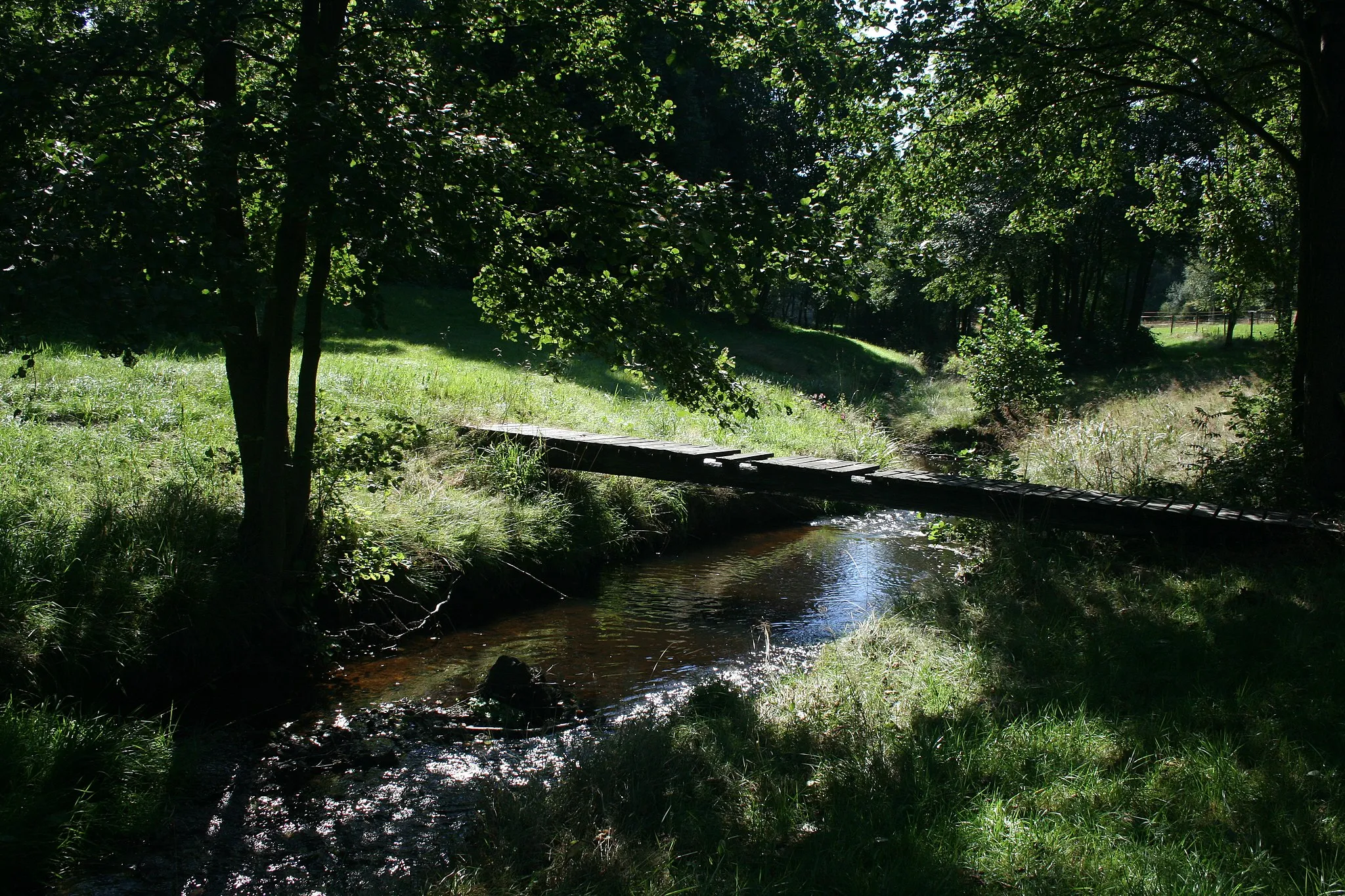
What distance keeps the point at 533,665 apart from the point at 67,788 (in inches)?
124

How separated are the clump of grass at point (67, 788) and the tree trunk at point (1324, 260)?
889cm

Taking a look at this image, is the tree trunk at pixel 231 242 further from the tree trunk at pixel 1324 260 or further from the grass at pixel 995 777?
the tree trunk at pixel 1324 260

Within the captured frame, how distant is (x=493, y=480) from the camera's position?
9.74m

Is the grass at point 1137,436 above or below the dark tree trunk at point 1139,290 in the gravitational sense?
below

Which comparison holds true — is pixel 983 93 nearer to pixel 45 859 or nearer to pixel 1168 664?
pixel 1168 664

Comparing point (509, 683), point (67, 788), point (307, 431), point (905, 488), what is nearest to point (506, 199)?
point (307, 431)

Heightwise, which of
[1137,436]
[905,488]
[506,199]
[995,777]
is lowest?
[995,777]

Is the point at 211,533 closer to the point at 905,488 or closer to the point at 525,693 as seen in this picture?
the point at 525,693

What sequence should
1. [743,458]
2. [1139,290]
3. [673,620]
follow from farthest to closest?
[1139,290] < [743,458] < [673,620]

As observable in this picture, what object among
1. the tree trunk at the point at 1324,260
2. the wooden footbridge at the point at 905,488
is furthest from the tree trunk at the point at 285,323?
the tree trunk at the point at 1324,260

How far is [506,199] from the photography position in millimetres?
5480

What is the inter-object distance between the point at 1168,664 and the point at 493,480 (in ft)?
22.2

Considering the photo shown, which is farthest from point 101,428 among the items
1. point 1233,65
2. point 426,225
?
point 1233,65

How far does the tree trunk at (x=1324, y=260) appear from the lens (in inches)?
285
